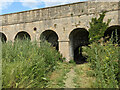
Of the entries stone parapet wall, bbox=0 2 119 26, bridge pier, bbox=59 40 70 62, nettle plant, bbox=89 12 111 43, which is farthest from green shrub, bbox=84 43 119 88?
stone parapet wall, bbox=0 2 119 26

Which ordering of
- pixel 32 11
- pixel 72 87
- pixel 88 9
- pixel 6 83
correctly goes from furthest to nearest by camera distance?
pixel 32 11 → pixel 88 9 → pixel 72 87 → pixel 6 83

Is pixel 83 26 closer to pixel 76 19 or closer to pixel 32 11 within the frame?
pixel 76 19

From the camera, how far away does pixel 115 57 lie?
12.5 ft

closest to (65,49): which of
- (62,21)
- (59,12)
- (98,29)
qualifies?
(62,21)

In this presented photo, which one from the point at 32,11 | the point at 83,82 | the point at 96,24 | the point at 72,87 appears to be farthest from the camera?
the point at 32,11

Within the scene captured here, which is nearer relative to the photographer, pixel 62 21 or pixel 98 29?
pixel 98 29

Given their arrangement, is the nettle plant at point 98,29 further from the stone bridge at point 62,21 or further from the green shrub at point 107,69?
the green shrub at point 107,69

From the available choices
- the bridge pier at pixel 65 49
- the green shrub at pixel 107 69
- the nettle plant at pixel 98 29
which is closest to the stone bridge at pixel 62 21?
the bridge pier at pixel 65 49

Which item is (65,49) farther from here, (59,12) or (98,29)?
(59,12)

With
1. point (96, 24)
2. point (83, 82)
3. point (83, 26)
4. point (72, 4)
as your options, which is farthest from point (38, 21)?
point (83, 82)

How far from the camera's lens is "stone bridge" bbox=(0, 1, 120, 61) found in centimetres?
831

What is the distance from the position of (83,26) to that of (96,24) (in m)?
1.21

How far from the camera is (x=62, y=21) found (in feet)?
30.1

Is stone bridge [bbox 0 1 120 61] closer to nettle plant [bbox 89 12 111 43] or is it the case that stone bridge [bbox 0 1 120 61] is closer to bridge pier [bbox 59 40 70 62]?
bridge pier [bbox 59 40 70 62]
